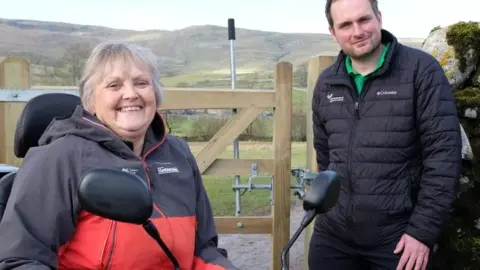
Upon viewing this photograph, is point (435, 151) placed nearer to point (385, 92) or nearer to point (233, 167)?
point (385, 92)

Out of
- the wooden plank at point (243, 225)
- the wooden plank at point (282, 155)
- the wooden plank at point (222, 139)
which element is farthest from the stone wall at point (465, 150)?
the wooden plank at point (222, 139)

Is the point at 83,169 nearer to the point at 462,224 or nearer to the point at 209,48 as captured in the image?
the point at 462,224

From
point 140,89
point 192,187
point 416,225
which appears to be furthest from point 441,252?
point 140,89

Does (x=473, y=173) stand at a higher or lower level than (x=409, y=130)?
lower

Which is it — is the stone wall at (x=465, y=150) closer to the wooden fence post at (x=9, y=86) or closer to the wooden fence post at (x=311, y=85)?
the wooden fence post at (x=311, y=85)

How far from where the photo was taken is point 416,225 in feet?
7.81

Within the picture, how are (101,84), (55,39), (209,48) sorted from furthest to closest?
(209,48) < (55,39) < (101,84)

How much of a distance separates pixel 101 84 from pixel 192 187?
488 mm

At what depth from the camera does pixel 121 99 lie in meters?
1.99

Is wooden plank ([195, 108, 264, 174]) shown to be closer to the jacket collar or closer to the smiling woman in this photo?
the jacket collar

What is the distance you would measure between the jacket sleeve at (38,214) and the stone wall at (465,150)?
2202mm

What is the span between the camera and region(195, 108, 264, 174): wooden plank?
153 inches

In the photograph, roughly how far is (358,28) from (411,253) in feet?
3.11

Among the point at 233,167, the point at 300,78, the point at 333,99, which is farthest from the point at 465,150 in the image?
the point at 300,78
